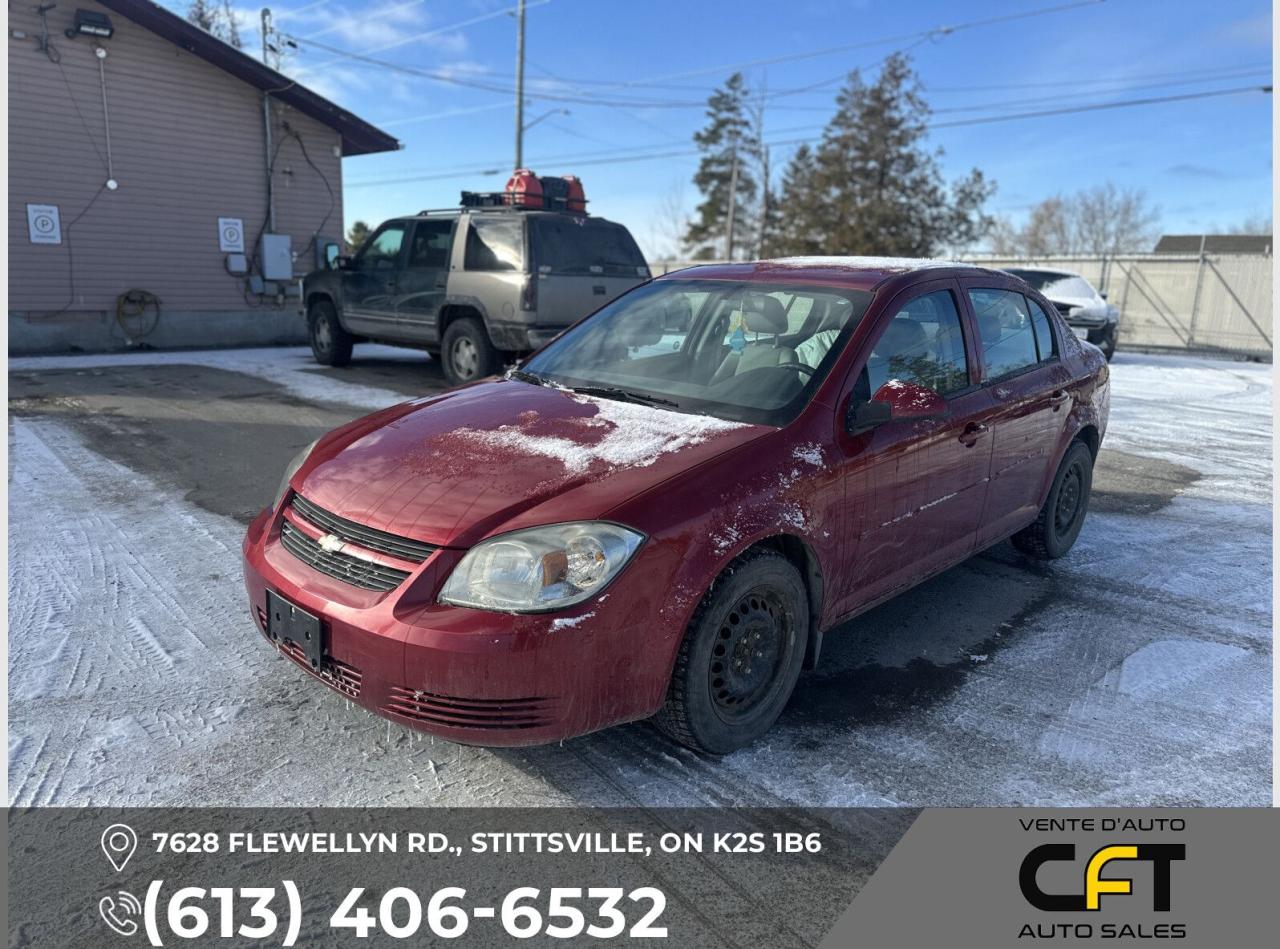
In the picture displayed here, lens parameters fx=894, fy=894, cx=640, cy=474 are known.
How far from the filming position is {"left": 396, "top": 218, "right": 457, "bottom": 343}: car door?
10.3 metres

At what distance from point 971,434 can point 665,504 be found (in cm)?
188

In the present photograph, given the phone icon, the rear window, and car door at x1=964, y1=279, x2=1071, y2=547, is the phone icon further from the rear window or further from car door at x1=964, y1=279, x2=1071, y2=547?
the rear window

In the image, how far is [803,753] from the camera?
313cm

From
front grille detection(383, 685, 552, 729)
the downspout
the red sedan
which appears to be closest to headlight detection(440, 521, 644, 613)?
the red sedan

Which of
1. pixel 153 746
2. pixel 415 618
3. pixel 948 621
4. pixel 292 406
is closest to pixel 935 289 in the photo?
pixel 948 621

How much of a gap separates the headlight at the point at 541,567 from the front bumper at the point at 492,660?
37mm

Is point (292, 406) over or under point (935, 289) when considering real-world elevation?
under

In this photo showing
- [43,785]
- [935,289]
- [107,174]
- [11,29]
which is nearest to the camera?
[43,785]

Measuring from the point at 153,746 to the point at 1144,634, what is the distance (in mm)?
4196

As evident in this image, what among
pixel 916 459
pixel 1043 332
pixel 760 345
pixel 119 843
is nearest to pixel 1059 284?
pixel 1043 332

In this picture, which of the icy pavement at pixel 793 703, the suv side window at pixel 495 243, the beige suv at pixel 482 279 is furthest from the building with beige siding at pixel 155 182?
the icy pavement at pixel 793 703

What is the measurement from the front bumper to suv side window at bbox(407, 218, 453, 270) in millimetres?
8210

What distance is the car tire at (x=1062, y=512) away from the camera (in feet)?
16.5

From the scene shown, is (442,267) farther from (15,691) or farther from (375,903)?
(375,903)
